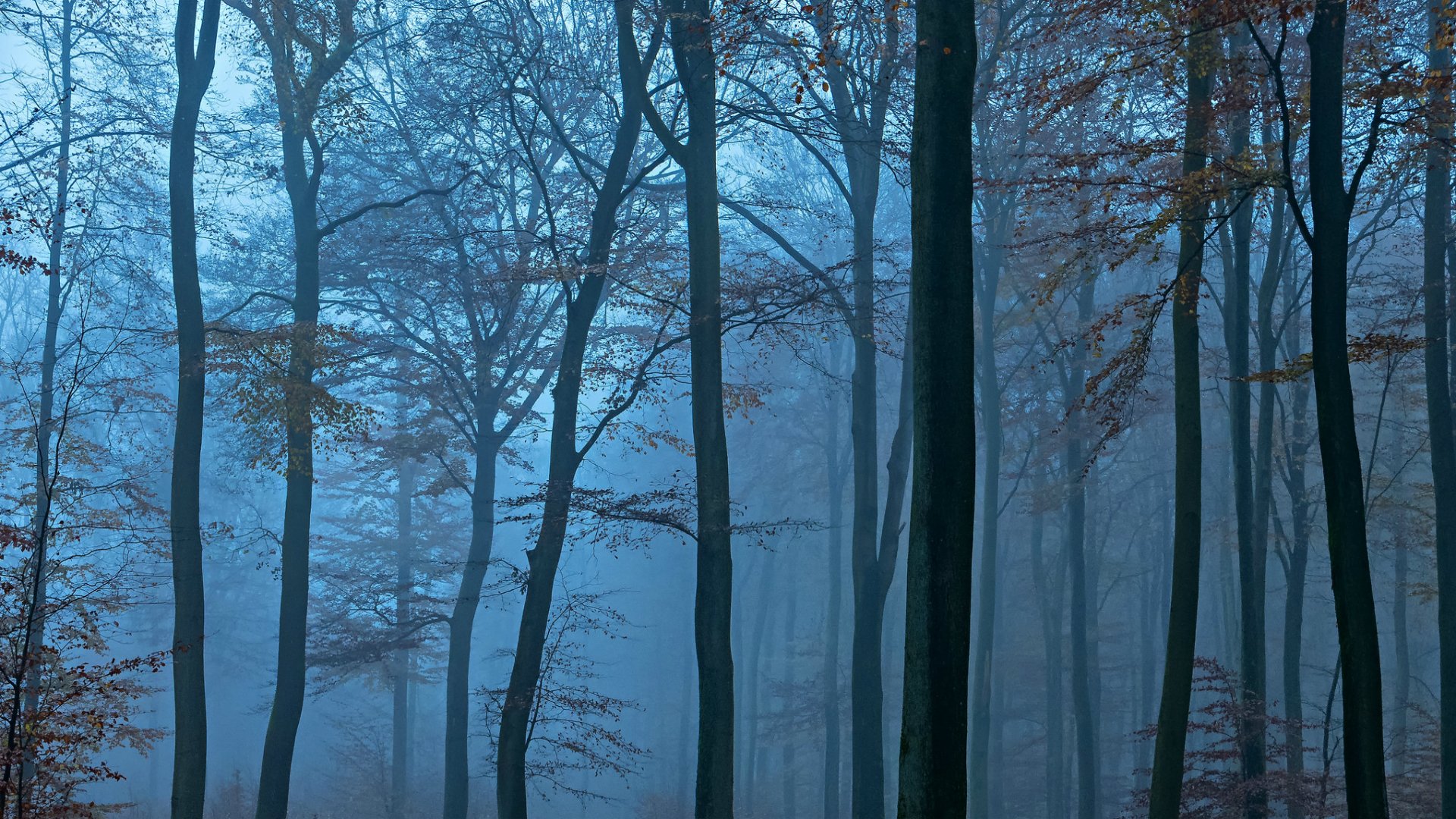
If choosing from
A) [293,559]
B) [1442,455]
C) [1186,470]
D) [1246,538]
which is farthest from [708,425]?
[1442,455]

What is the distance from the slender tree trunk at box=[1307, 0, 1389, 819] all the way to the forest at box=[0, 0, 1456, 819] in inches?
1.2

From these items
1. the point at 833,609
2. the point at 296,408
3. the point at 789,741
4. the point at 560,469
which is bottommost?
the point at 789,741

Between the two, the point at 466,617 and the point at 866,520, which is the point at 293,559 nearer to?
the point at 466,617

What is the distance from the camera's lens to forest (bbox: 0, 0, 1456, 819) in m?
7.94

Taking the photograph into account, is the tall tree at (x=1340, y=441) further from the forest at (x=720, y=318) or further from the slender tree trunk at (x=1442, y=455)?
the slender tree trunk at (x=1442, y=455)

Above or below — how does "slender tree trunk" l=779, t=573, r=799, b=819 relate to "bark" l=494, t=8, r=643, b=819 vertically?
below

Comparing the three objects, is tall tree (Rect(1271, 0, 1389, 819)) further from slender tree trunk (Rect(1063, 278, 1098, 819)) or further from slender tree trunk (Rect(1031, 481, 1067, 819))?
slender tree trunk (Rect(1031, 481, 1067, 819))

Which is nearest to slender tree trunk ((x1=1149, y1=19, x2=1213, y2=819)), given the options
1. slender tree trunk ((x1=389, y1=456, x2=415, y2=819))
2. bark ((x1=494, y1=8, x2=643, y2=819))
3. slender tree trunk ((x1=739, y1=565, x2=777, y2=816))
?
bark ((x1=494, y1=8, x2=643, y2=819))

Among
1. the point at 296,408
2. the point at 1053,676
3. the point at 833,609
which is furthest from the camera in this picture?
the point at 833,609

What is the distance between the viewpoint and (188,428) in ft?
38.3

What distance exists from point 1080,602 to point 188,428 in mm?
15823

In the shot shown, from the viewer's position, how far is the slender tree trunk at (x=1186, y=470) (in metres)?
9.17

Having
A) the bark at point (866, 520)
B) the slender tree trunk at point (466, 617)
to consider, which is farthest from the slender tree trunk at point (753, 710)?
the bark at point (866, 520)

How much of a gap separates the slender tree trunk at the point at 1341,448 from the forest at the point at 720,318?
3 centimetres
